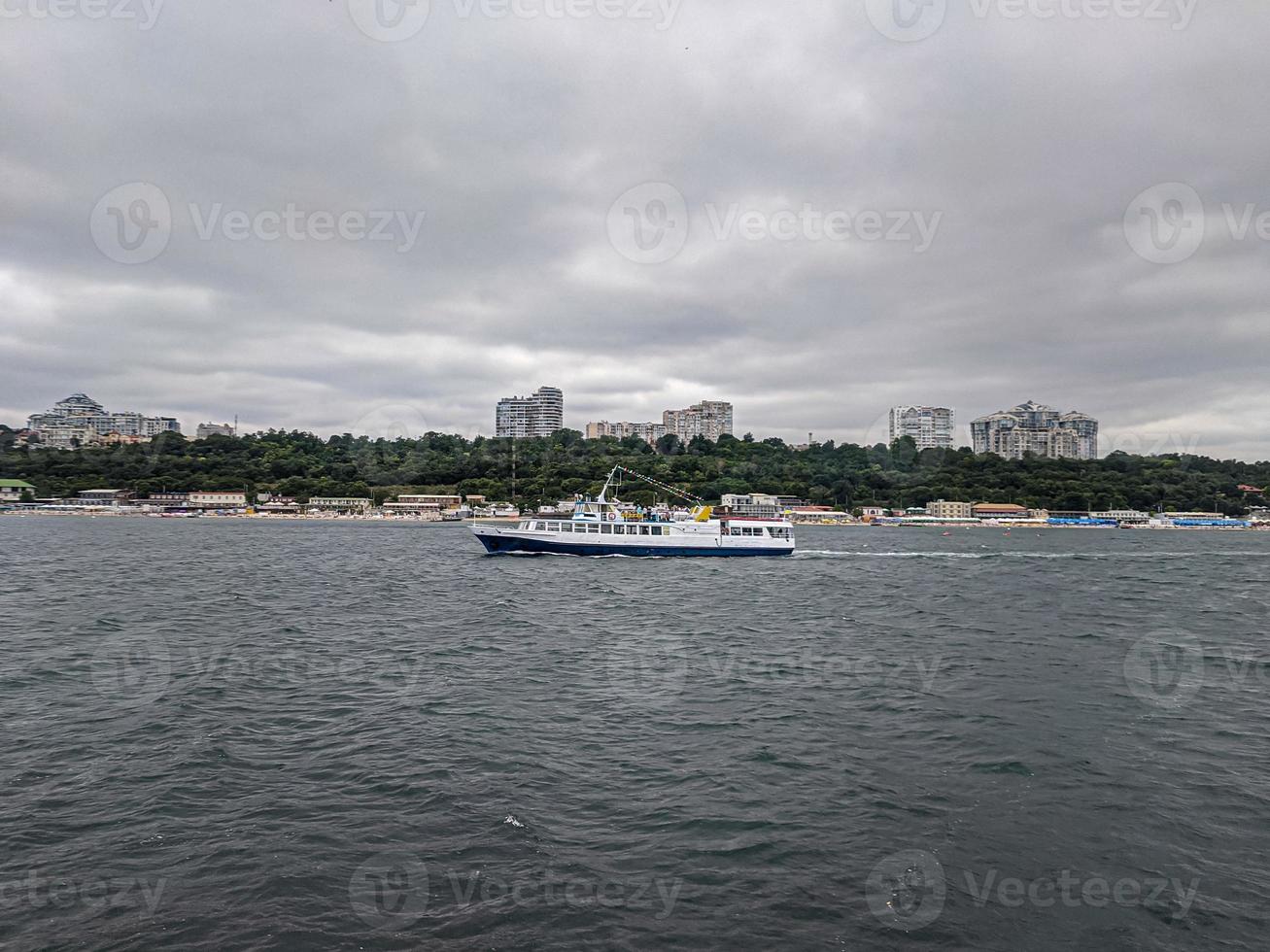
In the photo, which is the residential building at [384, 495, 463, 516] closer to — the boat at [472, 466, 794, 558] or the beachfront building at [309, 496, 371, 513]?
the beachfront building at [309, 496, 371, 513]

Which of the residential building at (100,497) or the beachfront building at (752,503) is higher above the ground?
the beachfront building at (752,503)

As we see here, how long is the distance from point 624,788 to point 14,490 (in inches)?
8856

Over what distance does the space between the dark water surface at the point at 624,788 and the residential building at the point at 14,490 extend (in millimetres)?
197489

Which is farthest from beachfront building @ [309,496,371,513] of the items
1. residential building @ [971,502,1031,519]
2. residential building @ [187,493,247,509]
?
residential building @ [971,502,1031,519]

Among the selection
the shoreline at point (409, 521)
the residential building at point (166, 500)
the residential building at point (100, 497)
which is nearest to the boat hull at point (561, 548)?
the shoreline at point (409, 521)

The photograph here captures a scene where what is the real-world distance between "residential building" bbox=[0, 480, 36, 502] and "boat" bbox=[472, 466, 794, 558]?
17422 cm

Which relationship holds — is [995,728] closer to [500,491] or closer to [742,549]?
[742,549]

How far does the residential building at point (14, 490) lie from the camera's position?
7037 inches

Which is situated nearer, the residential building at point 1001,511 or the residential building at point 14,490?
the residential building at point 14,490

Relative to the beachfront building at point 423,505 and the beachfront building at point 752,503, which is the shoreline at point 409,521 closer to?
the beachfront building at point 423,505

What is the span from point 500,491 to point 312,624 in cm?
16068

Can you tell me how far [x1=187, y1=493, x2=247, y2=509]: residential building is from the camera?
620ft

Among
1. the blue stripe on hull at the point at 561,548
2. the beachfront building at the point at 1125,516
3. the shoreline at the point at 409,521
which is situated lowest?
the shoreline at the point at 409,521

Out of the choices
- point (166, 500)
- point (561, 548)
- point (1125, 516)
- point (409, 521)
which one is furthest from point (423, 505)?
point (1125, 516)
